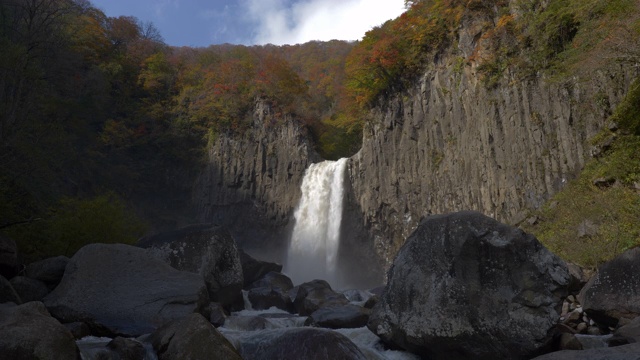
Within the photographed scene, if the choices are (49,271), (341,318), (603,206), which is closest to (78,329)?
(49,271)

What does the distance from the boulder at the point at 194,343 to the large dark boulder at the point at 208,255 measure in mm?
7128

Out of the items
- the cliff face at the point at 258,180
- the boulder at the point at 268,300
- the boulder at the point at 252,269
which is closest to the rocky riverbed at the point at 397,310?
the boulder at the point at 268,300

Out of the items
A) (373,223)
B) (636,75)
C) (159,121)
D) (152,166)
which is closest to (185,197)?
(152,166)

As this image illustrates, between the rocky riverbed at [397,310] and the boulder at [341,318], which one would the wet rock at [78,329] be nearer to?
the rocky riverbed at [397,310]

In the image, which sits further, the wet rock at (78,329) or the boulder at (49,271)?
the boulder at (49,271)

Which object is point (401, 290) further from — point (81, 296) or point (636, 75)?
point (636, 75)

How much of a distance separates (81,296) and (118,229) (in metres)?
8.32

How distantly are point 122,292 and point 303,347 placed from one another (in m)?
6.02

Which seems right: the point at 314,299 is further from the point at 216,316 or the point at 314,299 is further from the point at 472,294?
the point at 472,294

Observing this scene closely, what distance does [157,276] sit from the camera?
12984 mm

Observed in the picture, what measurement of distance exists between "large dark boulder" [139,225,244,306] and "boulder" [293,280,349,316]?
7.28 feet

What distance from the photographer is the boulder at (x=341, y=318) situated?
514 inches

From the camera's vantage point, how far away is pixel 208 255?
1608 centimetres

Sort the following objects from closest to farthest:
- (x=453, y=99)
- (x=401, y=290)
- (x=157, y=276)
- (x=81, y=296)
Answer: (x=401, y=290)
(x=81, y=296)
(x=157, y=276)
(x=453, y=99)
